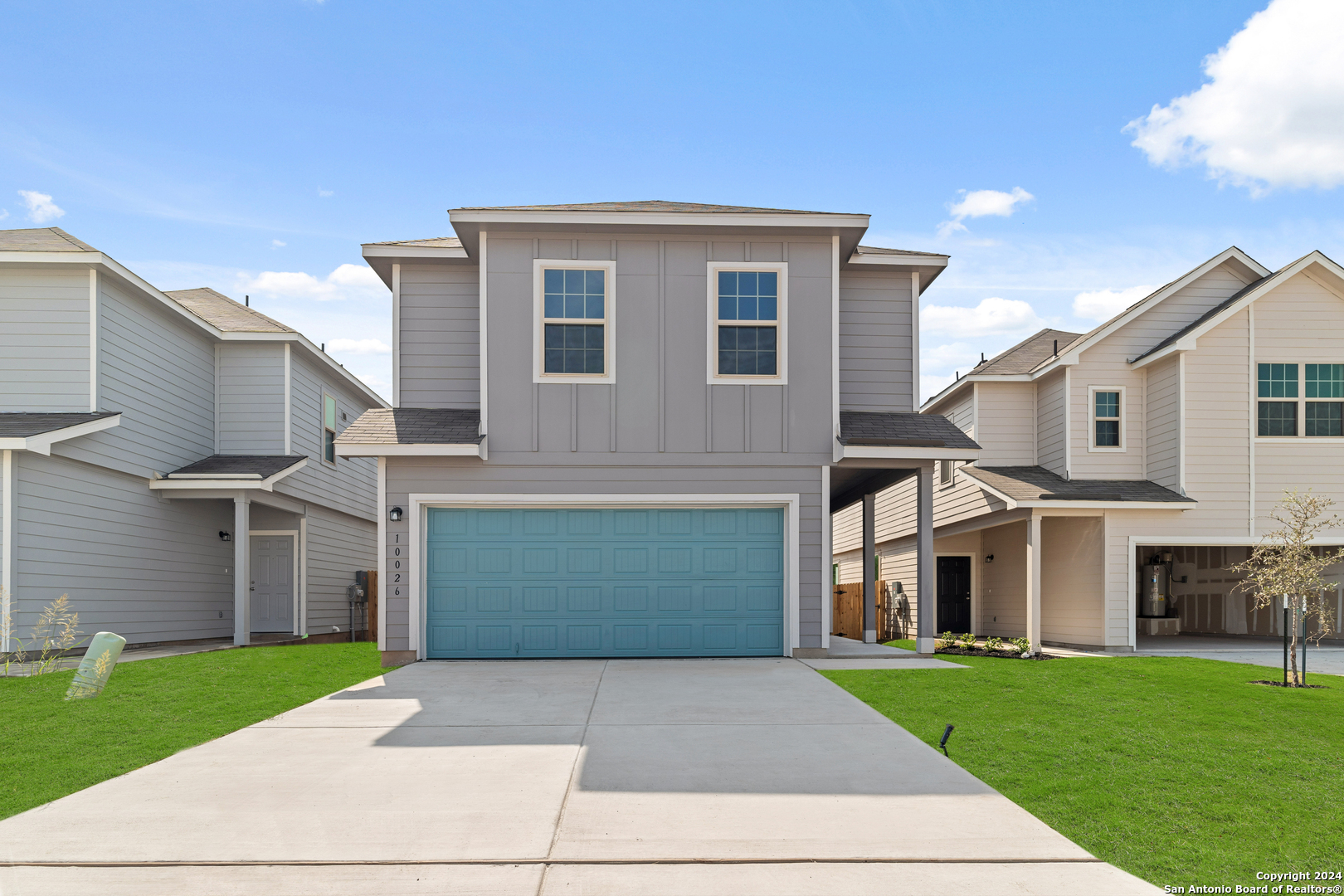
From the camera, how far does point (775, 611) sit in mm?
12039

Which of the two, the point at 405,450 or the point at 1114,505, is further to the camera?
the point at 1114,505

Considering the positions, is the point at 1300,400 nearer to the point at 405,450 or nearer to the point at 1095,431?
the point at 1095,431

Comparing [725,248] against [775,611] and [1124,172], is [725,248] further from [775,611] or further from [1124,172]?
[1124,172]

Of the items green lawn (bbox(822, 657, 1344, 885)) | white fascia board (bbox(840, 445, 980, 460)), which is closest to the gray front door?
white fascia board (bbox(840, 445, 980, 460))

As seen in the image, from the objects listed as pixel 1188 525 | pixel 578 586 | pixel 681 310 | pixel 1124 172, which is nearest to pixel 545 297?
pixel 681 310

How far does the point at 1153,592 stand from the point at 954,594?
4.42 meters

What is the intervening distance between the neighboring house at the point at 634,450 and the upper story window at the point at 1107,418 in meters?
5.89

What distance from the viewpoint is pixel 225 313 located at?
19000 mm

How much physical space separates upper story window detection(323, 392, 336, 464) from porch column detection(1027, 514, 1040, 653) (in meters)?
14.4

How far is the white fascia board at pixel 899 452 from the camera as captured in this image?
11836mm

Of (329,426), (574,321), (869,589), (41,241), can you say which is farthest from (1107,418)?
(41,241)

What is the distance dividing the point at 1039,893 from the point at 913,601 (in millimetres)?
16321

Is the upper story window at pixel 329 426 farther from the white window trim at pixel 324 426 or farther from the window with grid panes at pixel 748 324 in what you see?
the window with grid panes at pixel 748 324

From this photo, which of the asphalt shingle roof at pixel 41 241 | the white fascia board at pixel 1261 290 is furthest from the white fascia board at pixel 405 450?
the white fascia board at pixel 1261 290
